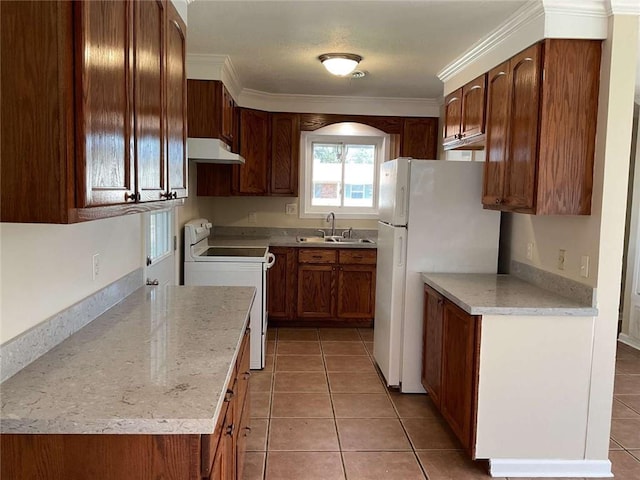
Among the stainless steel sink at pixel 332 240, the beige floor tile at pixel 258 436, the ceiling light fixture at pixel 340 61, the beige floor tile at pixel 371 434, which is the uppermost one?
the ceiling light fixture at pixel 340 61

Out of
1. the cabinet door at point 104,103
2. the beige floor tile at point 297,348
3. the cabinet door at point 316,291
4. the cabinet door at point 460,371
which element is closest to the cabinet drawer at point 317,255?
the cabinet door at point 316,291

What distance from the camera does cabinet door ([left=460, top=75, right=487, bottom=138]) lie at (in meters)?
3.32

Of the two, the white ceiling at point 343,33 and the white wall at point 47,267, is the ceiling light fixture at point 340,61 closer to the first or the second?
the white ceiling at point 343,33

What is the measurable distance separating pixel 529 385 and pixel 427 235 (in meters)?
1.27

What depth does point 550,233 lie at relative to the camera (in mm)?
2980

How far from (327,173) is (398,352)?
273 cm

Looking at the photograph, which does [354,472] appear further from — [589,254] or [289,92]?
[289,92]

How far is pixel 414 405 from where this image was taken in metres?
3.48

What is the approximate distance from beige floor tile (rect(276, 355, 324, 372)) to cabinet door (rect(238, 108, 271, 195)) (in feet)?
5.76

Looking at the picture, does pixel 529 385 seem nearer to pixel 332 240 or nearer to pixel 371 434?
pixel 371 434

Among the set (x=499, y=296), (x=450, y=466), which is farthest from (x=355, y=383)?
(x=499, y=296)

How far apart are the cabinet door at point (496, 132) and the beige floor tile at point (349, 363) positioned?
1689 millimetres

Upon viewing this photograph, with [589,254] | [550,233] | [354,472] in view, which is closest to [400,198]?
[550,233]

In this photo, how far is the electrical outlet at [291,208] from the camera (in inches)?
227
